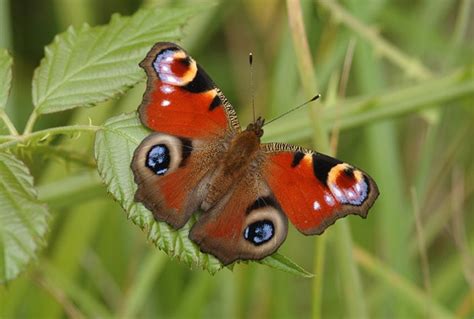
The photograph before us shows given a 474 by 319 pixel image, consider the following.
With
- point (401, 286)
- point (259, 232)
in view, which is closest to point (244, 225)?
point (259, 232)

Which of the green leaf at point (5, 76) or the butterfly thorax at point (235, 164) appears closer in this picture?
the green leaf at point (5, 76)

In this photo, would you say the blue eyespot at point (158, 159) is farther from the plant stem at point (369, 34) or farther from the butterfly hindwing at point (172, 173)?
the plant stem at point (369, 34)

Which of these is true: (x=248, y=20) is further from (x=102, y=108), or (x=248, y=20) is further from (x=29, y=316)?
(x=29, y=316)

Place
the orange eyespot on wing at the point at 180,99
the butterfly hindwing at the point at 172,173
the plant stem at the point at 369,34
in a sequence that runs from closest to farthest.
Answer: the butterfly hindwing at the point at 172,173
the orange eyespot on wing at the point at 180,99
the plant stem at the point at 369,34

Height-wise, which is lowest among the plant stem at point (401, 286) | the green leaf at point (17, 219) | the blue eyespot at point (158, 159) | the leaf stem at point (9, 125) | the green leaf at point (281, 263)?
the plant stem at point (401, 286)

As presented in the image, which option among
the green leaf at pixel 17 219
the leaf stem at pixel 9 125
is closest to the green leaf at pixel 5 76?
the leaf stem at pixel 9 125
